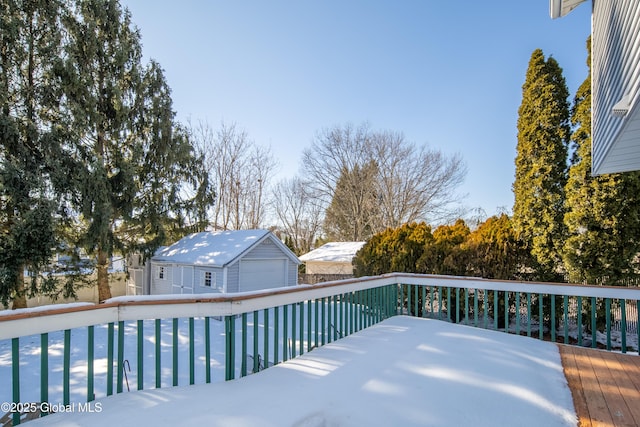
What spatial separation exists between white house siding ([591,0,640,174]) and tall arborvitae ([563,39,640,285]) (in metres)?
1.37

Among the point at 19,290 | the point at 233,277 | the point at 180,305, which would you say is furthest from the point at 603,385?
the point at 19,290

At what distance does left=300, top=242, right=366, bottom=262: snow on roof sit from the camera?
15.1m

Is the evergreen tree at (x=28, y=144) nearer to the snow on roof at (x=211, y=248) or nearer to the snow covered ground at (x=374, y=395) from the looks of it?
the snow on roof at (x=211, y=248)

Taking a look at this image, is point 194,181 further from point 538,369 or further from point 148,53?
point 538,369

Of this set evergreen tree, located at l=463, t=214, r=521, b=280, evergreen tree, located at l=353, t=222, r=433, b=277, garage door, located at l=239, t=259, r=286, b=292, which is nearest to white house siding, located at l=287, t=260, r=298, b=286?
garage door, located at l=239, t=259, r=286, b=292

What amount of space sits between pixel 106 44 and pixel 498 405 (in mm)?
14228

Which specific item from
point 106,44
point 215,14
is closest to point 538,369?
point 215,14

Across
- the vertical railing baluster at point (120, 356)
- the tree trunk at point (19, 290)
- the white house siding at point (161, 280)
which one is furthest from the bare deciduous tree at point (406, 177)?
the vertical railing baluster at point (120, 356)

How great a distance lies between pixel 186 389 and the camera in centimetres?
225

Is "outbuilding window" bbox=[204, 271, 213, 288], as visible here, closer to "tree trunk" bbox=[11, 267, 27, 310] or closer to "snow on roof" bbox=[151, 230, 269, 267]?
"snow on roof" bbox=[151, 230, 269, 267]

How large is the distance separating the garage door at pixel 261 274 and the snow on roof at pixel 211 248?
598 mm

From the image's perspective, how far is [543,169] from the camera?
20.2ft

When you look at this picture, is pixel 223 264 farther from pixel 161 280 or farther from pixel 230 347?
pixel 230 347

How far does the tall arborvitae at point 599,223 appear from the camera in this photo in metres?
5.15
